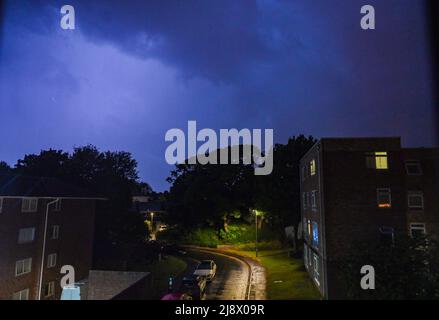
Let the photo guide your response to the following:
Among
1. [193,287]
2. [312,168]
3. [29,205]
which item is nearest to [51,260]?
[29,205]

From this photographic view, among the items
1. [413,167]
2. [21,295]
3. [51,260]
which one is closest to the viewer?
[21,295]

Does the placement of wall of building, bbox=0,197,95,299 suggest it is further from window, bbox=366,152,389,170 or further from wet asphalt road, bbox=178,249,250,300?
window, bbox=366,152,389,170

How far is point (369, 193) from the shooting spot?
67.4 ft

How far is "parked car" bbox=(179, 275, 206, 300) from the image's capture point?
19366mm

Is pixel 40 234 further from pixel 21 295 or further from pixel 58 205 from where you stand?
pixel 21 295

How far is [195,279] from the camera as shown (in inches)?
817

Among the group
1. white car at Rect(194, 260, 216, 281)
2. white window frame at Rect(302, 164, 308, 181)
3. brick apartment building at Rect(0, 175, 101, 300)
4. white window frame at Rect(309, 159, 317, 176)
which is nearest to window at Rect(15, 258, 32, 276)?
brick apartment building at Rect(0, 175, 101, 300)

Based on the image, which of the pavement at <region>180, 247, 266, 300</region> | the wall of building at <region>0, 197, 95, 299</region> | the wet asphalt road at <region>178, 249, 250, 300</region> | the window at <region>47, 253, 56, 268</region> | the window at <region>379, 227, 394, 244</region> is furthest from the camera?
the window at <region>47, 253, 56, 268</region>

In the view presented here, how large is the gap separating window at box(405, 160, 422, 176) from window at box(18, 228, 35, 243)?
1046 inches

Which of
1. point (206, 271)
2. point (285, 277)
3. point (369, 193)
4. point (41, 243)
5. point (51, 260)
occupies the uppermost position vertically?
point (369, 193)

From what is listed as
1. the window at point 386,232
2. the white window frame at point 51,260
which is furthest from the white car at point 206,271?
the window at point 386,232
